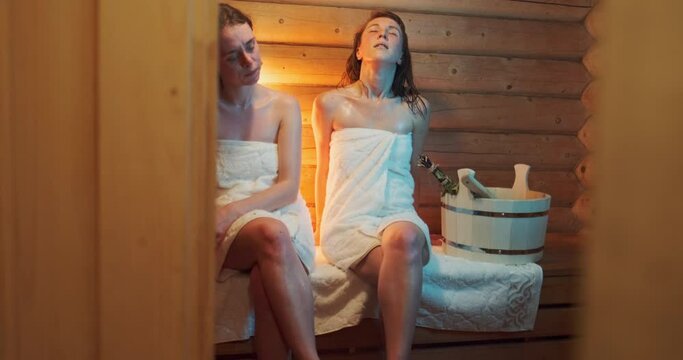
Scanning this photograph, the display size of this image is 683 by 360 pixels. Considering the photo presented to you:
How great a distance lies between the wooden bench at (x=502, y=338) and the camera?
2.16 metres

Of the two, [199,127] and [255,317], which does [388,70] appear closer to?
[255,317]

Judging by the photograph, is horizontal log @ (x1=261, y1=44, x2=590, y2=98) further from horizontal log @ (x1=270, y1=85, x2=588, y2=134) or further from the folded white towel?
the folded white towel

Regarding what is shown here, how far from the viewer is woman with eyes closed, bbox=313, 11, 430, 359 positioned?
2.18m

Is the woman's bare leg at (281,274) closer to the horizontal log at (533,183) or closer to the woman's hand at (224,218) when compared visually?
the woman's hand at (224,218)

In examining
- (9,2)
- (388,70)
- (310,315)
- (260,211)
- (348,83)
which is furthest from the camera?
(348,83)

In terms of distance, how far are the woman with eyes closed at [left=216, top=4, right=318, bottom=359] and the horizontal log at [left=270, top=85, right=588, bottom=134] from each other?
1.97 ft

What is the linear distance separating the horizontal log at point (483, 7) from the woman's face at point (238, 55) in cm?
58

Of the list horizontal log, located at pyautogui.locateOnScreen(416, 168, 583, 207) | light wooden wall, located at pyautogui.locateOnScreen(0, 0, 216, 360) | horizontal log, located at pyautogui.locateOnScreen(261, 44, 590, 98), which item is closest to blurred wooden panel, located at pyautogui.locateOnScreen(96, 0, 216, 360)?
light wooden wall, located at pyautogui.locateOnScreen(0, 0, 216, 360)

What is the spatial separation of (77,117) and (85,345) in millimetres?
318

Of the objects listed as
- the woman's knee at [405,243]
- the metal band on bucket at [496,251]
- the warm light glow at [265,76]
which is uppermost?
the warm light glow at [265,76]

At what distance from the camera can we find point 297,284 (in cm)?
191

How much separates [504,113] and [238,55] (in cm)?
139

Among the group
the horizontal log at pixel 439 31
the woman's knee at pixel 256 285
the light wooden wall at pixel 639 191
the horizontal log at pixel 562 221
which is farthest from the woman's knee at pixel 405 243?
the light wooden wall at pixel 639 191

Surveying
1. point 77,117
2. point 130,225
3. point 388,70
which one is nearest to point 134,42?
point 77,117
